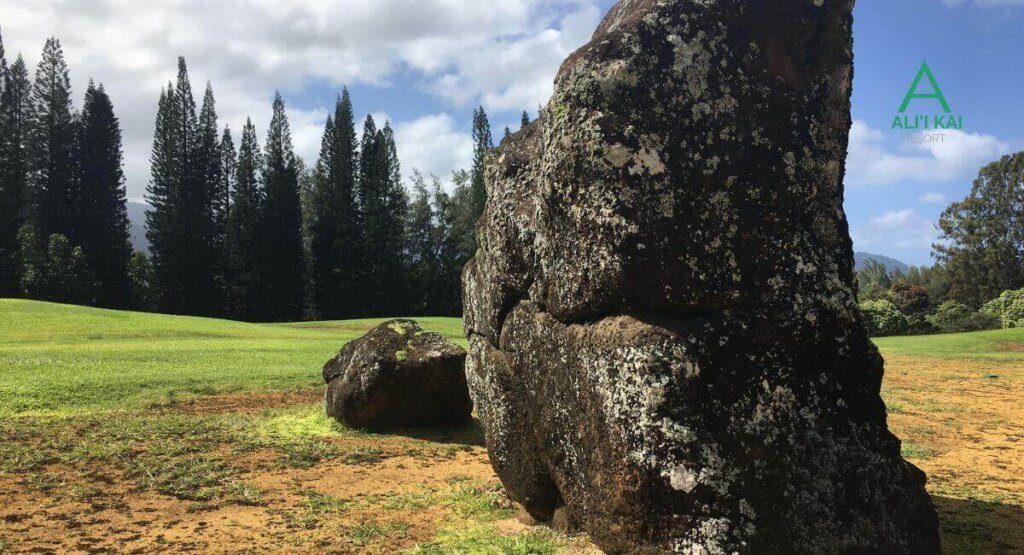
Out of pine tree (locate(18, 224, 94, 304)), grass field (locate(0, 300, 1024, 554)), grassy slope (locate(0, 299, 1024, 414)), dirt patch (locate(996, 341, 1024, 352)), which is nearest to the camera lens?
grass field (locate(0, 300, 1024, 554))

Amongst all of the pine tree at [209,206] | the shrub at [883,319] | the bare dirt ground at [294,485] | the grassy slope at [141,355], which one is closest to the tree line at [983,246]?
the shrub at [883,319]

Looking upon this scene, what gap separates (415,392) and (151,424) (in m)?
3.94

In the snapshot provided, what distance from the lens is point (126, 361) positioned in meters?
16.1

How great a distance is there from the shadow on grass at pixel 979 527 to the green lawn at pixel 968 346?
18.4m

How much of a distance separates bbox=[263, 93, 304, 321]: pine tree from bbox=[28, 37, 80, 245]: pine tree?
47.3ft

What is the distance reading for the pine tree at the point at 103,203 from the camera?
171 feet

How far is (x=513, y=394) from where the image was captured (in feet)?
19.2

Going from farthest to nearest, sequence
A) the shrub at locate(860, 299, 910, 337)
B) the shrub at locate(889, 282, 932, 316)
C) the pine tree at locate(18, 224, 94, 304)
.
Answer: the pine tree at locate(18, 224, 94, 304)
the shrub at locate(889, 282, 932, 316)
the shrub at locate(860, 299, 910, 337)

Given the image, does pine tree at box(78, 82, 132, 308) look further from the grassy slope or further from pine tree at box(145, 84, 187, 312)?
the grassy slope

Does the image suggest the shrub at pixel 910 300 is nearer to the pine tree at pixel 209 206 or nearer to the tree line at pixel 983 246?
the tree line at pixel 983 246

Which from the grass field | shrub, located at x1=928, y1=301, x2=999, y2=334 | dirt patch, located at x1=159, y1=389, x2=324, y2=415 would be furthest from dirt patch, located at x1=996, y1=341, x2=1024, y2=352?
dirt patch, located at x1=159, y1=389, x2=324, y2=415

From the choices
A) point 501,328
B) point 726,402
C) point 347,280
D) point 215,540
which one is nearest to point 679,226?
point 726,402

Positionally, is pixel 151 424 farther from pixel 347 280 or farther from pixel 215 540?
pixel 347 280

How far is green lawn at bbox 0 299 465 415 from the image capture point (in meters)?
11.9
